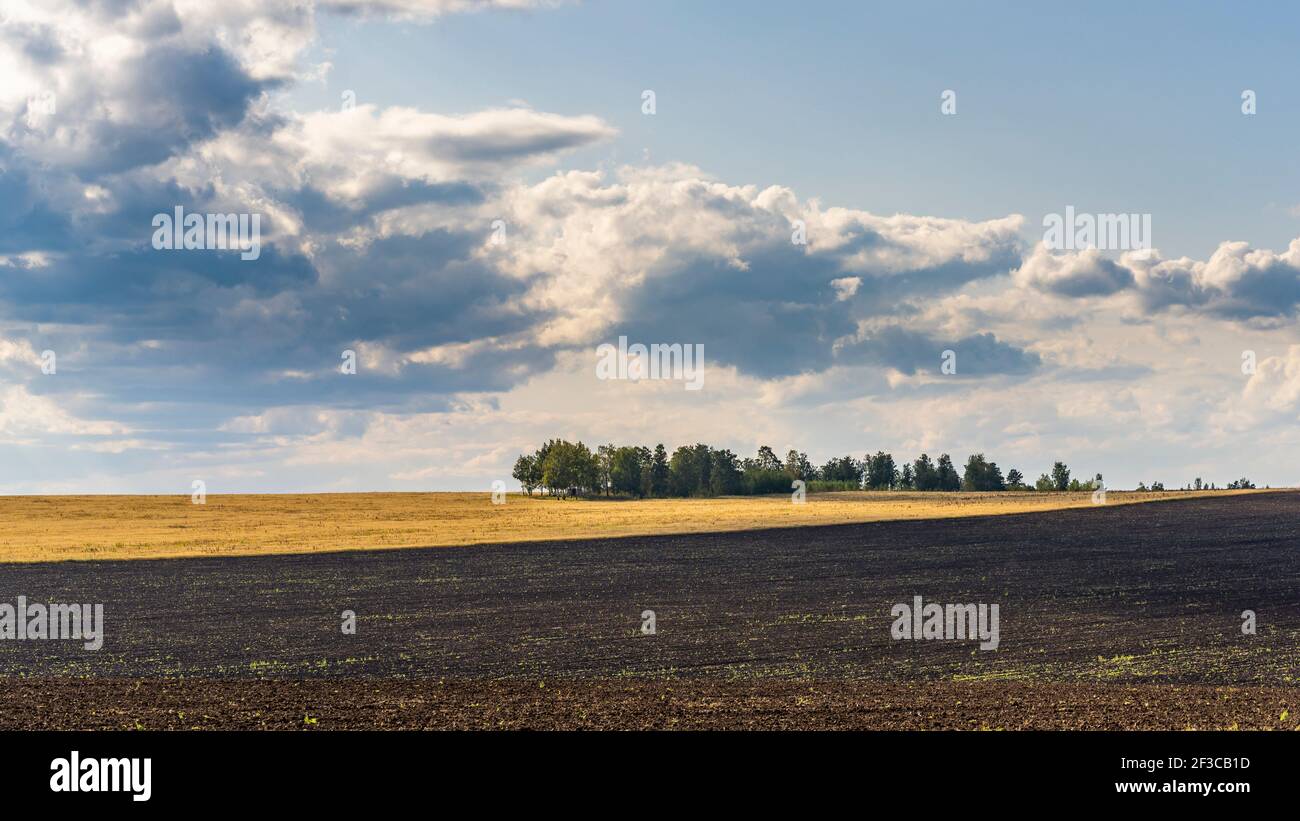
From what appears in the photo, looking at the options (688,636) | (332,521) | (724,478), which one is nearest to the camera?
(688,636)

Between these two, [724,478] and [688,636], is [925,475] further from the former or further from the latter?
[688,636]

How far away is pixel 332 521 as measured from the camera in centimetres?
11019

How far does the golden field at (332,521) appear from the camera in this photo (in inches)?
3078

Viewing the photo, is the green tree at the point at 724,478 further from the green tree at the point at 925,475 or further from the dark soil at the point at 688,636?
the dark soil at the point at 688,636

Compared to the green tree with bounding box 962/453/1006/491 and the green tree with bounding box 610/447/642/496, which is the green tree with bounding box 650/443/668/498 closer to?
the green tree with bounding box 610/447/642/496

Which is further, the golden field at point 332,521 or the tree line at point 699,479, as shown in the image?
the tree line at point 699,479

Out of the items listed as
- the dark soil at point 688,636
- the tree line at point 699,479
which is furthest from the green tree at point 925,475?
the dark soil at point 688,636

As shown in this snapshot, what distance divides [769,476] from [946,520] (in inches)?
3877

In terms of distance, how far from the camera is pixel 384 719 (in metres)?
21.2

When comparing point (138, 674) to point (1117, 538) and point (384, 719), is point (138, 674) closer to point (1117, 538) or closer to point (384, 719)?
point (384, 719)

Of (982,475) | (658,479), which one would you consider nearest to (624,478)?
(658,479)

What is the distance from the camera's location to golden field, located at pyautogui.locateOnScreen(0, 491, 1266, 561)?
78188mm

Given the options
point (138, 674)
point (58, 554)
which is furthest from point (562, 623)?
point (58, 554)

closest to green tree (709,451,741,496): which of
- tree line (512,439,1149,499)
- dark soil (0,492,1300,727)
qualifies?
tree line (512,439,1149,499)
